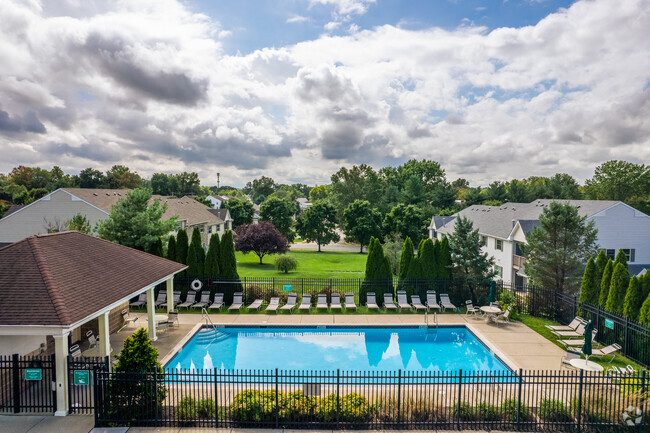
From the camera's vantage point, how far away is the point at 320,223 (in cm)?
5594

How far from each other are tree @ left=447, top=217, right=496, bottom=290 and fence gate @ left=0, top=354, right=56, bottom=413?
20.0m

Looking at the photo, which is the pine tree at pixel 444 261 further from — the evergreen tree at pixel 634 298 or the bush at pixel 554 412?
the bush at pixel 554 412

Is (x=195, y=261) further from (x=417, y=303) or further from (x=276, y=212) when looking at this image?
(x=276, y=212)

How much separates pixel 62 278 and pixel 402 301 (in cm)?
1656

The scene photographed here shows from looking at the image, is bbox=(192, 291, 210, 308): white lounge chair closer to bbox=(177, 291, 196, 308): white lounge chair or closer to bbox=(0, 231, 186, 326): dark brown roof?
bbox=(177, 291, 196, 308): white lounge chair

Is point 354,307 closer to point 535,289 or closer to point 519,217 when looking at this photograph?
point 535,289

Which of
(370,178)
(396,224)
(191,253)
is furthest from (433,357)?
(370,178)

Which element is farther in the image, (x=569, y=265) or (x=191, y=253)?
(x=191, y=253)

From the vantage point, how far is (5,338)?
11.0m

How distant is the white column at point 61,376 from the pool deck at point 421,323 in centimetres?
414

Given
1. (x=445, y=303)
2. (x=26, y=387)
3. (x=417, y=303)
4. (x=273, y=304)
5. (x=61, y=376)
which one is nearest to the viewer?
(x=61, y=376)

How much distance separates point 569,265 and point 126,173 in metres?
93.4

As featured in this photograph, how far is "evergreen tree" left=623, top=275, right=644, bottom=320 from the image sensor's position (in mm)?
15008

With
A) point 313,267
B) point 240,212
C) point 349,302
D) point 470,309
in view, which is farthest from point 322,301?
point 240,212
